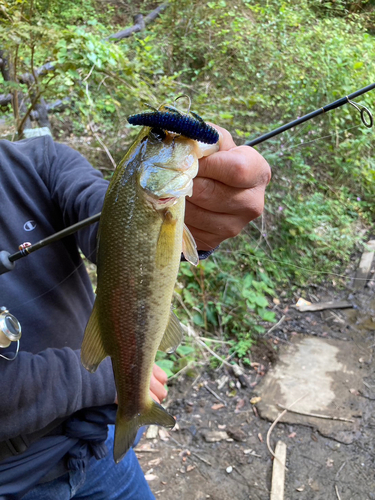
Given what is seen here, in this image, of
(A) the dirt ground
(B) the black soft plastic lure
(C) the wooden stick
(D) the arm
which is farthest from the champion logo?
(C) the wooden stick

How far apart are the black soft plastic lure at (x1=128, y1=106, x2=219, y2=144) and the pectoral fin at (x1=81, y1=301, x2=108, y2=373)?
521 millimetres

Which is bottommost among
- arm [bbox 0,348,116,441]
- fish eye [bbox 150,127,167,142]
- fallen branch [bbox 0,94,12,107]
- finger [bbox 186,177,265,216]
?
arm [bbox 0,348,116,441]

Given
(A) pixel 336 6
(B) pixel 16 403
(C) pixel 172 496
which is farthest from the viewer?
(A) pixel 336 6

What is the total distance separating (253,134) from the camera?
438 centimetres

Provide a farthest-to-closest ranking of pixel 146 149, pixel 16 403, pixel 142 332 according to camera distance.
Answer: pixel 16 403, pixel 142 332, pixel 146 149

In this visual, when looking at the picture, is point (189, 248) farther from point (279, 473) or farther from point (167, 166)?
point (279, 473)

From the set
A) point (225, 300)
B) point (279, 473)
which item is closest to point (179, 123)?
point (279, 473)

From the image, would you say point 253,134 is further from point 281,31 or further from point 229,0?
point 229,0

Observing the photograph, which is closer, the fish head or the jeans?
the fish head

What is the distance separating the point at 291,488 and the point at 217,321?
65.5 inches

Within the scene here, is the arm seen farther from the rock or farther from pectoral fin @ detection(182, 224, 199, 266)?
the rock

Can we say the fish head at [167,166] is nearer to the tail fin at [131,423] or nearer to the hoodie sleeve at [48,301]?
the hoodie sleeve at [48,301]

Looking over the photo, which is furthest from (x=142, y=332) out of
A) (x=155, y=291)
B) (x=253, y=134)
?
(x=253, y=134)

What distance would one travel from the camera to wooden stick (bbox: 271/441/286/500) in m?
2.70
